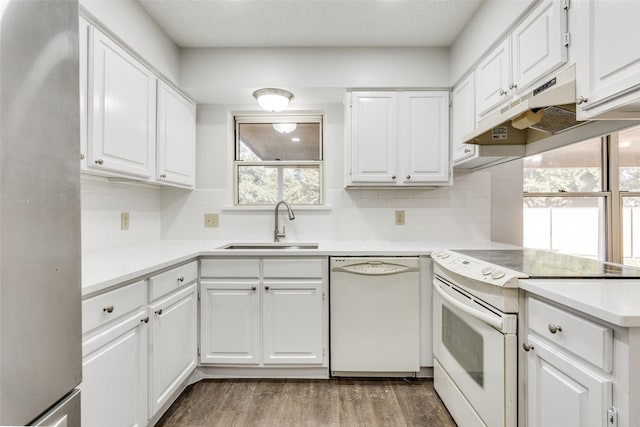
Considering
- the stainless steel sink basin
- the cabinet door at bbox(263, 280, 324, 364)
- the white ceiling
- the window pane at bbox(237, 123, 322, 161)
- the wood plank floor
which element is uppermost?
the white ceiling

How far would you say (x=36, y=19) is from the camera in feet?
1.57

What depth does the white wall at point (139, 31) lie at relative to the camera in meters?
1.54

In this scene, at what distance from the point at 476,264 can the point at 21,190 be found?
162 cm

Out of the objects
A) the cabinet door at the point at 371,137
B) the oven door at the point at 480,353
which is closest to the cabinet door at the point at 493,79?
the cabinet door at the point at 371,137

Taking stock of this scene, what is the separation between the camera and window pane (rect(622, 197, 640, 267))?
2.83 m

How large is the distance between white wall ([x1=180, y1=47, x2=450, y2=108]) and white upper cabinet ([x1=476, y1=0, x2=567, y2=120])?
1.62 ft

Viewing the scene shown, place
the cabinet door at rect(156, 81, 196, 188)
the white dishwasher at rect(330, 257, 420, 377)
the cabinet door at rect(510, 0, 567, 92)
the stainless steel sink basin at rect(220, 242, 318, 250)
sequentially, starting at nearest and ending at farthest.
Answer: the cabinet door at rect(510, 0, 567, 92) → the white dishwasher at rect(330, 257, 420, 377) → the cabinet door at rect(156, 81, 196, 188) → the stainless steel sink basin at rect(220, 242, 318, 250)

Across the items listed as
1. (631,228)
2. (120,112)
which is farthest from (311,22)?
(631,228)

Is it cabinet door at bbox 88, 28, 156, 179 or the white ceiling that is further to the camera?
the white ceiling

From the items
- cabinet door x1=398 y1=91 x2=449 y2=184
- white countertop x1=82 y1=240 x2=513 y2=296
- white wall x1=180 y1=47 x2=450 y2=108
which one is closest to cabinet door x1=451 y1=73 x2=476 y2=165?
cabinet door x1=398 y1=91 x2=449 y2=184

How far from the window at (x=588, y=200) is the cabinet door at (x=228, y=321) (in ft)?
8.55

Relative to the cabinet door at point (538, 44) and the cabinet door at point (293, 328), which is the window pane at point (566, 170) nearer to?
the cabinet door at point (538, 44)

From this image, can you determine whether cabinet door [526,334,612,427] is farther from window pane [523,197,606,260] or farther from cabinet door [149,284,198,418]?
window pane [523,197,606,260]

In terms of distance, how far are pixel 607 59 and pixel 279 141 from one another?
2200 mm
